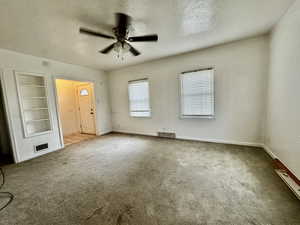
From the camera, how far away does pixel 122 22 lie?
2.05 meters

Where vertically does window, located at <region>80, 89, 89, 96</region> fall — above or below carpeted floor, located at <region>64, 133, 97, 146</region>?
above

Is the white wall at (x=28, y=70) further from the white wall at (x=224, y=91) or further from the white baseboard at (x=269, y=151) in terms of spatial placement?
the white baseboard at (x=269, y=151)

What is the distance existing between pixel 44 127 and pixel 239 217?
184 inches

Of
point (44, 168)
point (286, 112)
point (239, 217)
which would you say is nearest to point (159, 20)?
point (286, 112)

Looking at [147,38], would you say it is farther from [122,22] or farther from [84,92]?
[84,92]

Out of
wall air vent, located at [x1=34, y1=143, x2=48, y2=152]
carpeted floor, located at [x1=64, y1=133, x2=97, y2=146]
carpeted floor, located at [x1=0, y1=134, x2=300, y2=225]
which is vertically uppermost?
wall air vent, located at [x1=34, y1=143, x2=48, y2=152]

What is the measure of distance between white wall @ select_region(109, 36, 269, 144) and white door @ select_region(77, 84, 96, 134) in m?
2.32

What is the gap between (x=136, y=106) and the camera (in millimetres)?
4820

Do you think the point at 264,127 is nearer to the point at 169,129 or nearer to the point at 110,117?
the point at 169,129

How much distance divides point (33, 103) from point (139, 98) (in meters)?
3.08

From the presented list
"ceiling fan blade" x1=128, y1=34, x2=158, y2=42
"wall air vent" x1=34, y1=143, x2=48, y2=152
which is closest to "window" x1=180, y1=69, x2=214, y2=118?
"ceiling fan blade" x1=128, y1=34, x2=158, y2=42

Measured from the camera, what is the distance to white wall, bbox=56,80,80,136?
5.20 metres

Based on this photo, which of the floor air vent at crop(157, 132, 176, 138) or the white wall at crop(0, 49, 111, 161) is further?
the floor air vent at crop(157, 132, 176, 138)

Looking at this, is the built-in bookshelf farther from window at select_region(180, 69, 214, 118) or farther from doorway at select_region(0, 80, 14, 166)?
window at select_region(180, 69, 214, 118)
